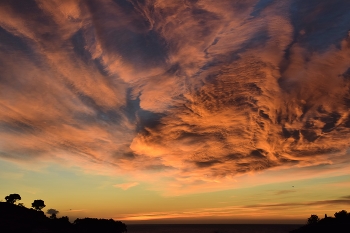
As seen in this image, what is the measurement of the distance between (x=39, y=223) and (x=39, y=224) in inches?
43.2

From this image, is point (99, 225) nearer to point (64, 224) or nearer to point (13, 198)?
point (64, 224)

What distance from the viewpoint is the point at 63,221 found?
330 ft

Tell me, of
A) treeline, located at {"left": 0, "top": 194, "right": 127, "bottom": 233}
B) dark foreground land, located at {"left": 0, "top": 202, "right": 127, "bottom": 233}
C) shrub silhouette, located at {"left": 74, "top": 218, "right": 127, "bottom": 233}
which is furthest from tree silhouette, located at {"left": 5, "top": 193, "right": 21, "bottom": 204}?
shrub silhouette, located at {"left": 74, "top": 218, "right": 127, "bottom": 233}

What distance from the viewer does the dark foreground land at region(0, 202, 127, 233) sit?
260 feet

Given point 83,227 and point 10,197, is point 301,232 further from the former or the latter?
point 10,197

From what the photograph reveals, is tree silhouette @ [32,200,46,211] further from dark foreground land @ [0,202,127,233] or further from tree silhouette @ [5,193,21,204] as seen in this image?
dark foreground land @ [0,202,127,233]

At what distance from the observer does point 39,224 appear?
89.0 meters

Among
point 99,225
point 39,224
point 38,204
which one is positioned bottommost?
point 99,225

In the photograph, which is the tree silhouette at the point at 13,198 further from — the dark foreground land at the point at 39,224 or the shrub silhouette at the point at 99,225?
the shrub silhouette at the point at 99,225

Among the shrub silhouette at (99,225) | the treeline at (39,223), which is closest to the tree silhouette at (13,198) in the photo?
the treeline at (39,223)

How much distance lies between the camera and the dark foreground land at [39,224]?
79131 millimetres

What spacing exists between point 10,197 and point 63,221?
37.0 m

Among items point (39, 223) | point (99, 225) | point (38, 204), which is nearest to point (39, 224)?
point (39, 223)

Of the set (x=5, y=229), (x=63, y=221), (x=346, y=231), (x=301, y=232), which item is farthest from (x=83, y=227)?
(x=346, y=231)
